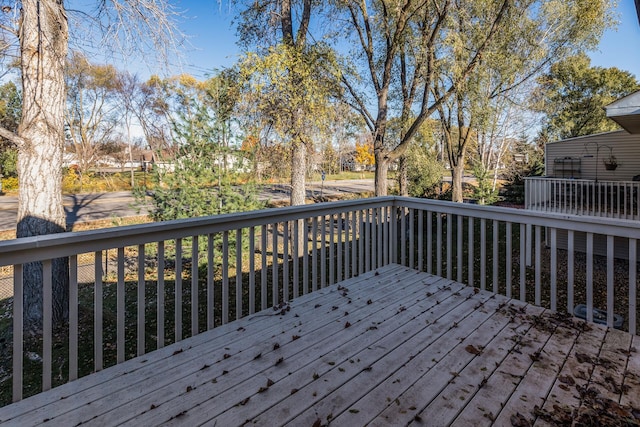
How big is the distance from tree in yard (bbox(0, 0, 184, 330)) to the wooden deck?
2270 millimetres

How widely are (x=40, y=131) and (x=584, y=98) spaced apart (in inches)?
919

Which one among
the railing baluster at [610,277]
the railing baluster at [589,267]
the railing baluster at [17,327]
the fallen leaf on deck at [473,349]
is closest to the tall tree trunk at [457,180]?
the railing baluster at [589,267]

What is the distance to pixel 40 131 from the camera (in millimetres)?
3197

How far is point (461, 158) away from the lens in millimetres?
10969

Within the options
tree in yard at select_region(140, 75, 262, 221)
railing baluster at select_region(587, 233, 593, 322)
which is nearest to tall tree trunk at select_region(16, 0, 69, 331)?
tree in yard at select_region(140, 75, 262, 221)

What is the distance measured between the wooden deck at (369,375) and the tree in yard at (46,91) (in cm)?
227

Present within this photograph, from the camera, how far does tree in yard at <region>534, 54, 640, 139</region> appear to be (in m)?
17.3

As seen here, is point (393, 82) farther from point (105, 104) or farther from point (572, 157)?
point (105, 104)

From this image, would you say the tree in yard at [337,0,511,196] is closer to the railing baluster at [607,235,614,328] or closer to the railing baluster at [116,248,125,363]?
the railing baluster at [607,235,614,328]

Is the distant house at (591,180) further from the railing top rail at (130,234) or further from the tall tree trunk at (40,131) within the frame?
the tall tree trunk at (40,131)

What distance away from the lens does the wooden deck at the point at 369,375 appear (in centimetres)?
153

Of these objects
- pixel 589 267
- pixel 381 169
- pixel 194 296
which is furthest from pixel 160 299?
pixel 381 169

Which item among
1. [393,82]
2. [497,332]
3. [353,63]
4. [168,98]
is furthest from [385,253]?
[168,98]

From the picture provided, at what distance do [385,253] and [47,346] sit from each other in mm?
3068
